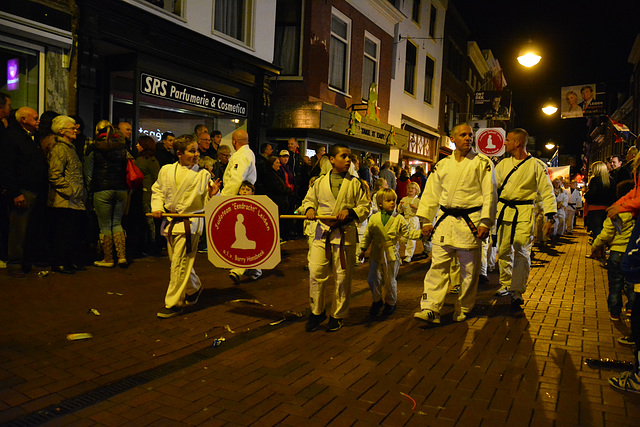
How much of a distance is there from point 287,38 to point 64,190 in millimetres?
10563

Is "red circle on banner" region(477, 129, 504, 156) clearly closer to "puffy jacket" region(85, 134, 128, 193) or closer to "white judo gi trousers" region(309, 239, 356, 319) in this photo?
"white judo gi trousers" region(309, 239, 356, 319)

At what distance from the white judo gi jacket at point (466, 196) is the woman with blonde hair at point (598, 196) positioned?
418cm

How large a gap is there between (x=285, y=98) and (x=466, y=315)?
11.4 m

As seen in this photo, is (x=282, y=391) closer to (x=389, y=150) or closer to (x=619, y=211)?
(x=619, y=211)

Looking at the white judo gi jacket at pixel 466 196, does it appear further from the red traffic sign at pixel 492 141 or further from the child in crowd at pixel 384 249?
the red traffic sign at pixel 492 141

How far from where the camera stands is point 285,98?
628 inches

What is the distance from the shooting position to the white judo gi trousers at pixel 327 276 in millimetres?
5098

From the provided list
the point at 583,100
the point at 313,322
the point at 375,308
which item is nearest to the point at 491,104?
the point at 583,100

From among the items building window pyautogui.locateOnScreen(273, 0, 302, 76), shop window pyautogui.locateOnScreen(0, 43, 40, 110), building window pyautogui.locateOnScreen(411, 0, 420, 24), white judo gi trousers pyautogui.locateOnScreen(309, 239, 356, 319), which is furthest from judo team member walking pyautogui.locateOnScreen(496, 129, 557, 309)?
building window pyautogui.locateOnScreen(411, 0, 420, 24)

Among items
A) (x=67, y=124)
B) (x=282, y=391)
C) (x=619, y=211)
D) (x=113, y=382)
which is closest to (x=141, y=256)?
(x=67, y=124)

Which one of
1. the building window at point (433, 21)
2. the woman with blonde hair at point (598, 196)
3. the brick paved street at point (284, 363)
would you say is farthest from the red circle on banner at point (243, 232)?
the building window at point (433, 21)

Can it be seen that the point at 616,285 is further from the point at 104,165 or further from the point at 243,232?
the point at 104,165

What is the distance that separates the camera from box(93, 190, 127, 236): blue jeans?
299 inches

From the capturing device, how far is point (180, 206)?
18.3 ft
